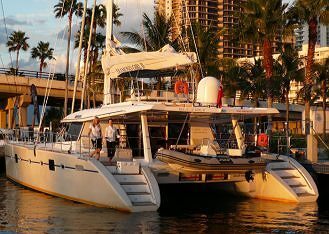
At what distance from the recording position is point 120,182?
1503 centimetres

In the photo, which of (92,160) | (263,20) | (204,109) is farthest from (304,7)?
(92,160)

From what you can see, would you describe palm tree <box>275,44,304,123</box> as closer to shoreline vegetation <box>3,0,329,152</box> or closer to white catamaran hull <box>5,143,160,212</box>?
shoreline vegetation <box>3,0,329,152</box>

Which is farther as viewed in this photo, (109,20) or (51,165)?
(109,20)

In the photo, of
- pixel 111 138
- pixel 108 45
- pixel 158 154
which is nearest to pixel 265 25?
pixel 108 45

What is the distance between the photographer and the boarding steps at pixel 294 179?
55.3ft

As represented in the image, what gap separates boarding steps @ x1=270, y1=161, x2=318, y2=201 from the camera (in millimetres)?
16859

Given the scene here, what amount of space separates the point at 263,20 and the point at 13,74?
29250 millimetres

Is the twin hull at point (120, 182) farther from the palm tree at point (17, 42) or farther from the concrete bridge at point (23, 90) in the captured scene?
the palm tree at point (17, 42)

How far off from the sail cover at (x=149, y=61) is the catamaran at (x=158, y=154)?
3cm

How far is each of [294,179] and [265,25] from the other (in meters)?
17.1

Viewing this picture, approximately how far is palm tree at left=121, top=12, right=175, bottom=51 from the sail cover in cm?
1618

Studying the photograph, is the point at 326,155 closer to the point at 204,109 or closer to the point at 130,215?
the point at 204,109

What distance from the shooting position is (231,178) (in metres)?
17.1

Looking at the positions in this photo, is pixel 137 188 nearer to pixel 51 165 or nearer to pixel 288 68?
pixel 51 165
